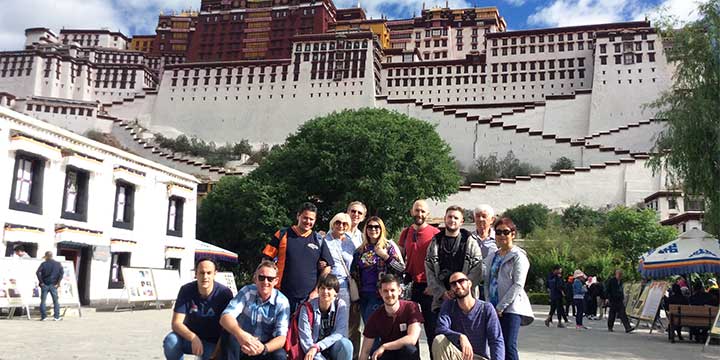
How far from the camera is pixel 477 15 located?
89.6 m

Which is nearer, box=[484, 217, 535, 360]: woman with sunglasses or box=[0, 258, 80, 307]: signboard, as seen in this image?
box=[484, 217, 535, 360]: woman with sunglasses

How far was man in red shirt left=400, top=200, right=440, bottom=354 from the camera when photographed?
251 inches

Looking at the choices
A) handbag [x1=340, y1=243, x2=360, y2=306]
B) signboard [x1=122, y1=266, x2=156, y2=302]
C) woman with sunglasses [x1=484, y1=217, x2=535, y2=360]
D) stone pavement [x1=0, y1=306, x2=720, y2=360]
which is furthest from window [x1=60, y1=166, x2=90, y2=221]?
woman with sunglasses [x1=484, y1=217, x2=535, y2=360]

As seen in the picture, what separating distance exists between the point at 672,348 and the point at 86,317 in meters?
11.9

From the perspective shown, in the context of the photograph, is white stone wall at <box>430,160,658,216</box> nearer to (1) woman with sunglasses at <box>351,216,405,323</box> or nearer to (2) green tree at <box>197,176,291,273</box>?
(2) green tree at <box>197,176,291,273</box>

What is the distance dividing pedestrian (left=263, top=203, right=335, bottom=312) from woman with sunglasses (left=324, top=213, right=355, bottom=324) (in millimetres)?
101

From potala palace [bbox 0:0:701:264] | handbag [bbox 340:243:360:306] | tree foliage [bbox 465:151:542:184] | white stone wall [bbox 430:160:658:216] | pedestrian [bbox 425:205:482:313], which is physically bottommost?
handbag [bbox 340:243:360:306]

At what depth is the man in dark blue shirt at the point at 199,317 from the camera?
533 centimetres

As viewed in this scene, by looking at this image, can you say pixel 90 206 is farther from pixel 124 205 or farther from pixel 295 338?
pixel 295 338

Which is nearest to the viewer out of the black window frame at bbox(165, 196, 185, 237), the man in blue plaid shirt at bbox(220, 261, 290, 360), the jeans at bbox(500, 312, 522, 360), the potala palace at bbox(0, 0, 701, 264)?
the man in blue plaid shirt at bbox(220, 261, 290, 360)

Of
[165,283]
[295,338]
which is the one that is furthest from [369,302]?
[165,283]

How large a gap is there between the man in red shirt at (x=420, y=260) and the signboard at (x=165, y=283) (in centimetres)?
1337

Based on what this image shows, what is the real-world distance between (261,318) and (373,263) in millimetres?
1431

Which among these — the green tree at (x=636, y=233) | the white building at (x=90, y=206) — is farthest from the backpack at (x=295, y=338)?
the green tree at (x=636, y=233)
